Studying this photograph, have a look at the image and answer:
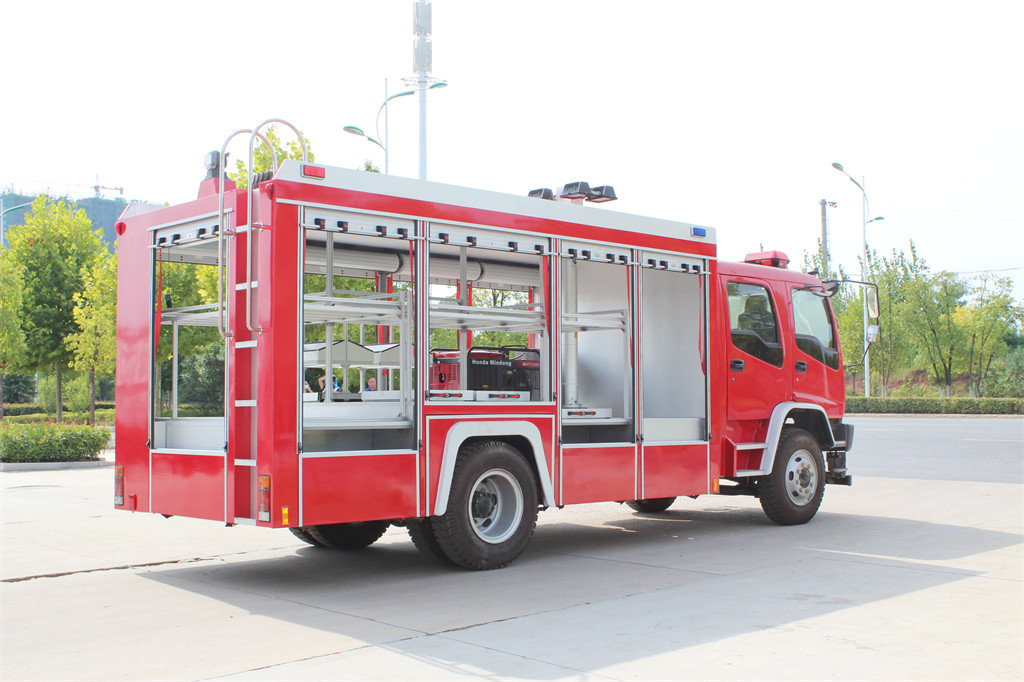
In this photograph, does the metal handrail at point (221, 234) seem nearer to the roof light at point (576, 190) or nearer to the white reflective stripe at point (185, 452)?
the white reflective stripe at point (185, 452)

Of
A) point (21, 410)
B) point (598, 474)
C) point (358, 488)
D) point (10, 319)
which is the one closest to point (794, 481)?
point (598, 474)

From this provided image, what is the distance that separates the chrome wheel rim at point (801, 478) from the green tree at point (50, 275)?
2529 centimetres

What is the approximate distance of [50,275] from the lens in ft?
103

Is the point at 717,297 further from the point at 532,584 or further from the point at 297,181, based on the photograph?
the point at 297,181

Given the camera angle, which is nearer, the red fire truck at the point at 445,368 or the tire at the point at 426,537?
the red fire truck at the point at 445,368

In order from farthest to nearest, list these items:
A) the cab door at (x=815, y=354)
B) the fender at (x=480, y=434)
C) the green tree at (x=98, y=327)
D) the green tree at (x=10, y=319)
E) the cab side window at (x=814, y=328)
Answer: the green tree at (x=98, y=327), the green tree at (x=10, y=319), the cab side window at (x=814, y=328), the cab door at (x=815, y=354), the fender at (x=480, y=434)

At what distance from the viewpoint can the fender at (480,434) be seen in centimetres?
750

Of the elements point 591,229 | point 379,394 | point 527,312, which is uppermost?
point 591,229

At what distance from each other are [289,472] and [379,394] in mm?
1602

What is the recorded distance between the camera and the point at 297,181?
22.7 ft

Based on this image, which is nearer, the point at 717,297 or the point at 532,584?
the point at 532,584

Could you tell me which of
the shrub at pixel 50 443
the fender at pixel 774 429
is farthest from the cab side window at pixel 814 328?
the shrub at pixel 50 443

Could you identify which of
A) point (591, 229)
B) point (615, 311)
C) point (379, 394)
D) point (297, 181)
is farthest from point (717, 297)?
point (297, 181)

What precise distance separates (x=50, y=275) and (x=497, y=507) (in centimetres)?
2769
